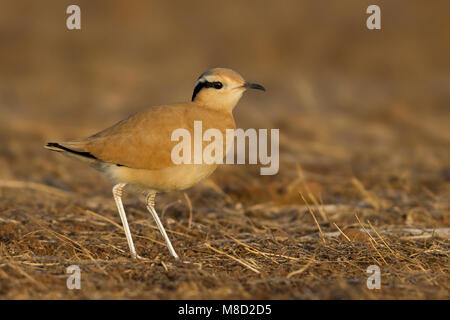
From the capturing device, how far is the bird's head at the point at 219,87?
17.7 ft

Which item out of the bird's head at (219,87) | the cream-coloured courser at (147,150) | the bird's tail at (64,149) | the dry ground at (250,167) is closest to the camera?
the dry ground at (250,167)

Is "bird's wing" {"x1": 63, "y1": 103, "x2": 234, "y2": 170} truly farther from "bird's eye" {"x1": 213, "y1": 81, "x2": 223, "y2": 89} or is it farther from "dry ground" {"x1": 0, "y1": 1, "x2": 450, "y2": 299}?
"dry ground" {"x1": 0, "y1": 1, "x2": 450, "y2": 299}

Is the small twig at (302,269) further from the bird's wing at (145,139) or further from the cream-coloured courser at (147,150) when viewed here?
the bird's wing at (145,139)

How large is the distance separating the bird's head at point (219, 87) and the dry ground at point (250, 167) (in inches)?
44.8

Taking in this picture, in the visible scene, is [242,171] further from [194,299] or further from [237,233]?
[194,299]

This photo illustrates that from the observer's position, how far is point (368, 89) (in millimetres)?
15867

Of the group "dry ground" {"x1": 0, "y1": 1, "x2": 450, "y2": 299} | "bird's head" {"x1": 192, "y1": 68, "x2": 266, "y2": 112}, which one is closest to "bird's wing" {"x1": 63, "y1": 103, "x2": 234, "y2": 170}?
"bird's head" {"x1": 192, "y1": 68, "x2": 266, "y2": 112}

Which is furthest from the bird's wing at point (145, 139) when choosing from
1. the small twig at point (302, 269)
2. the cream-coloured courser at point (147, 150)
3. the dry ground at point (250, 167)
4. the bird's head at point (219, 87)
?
the small twig at point (302, 269)

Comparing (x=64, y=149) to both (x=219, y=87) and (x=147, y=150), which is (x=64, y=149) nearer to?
(x=147, y=150)

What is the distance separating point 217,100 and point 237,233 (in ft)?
4.17

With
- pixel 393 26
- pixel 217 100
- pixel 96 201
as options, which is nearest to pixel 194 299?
pixel 217 100

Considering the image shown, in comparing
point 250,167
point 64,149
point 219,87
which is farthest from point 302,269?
point 250,167

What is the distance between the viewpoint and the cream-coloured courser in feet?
16.4

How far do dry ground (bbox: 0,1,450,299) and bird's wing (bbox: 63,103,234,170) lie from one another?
0.74 meters
